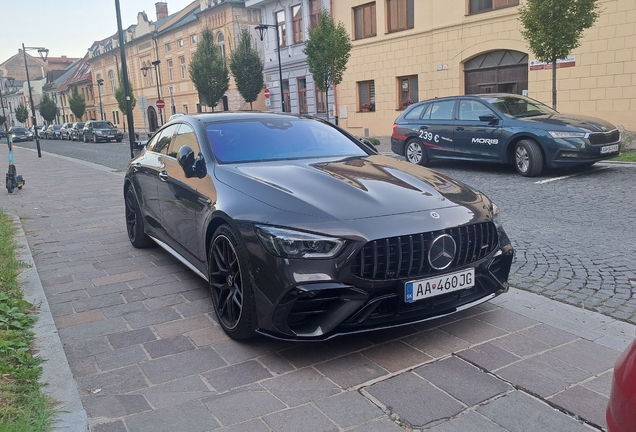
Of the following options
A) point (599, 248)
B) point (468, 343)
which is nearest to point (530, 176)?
point (599, 248)

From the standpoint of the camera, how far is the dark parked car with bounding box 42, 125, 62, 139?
5431cm

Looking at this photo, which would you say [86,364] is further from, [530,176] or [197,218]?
[530,176]

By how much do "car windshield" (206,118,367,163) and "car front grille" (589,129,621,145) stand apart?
22.1 ft

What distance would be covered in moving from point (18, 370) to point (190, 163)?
1.89 meters

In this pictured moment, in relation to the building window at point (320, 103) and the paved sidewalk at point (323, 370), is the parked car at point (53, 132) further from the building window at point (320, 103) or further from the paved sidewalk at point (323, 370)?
the paved sidewalk at point (323, 370)

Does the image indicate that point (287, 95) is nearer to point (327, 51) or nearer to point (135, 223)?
point (327, 51)

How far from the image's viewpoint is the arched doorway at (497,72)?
20.3 meters

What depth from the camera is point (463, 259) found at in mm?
3490

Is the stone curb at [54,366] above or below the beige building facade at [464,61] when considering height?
below

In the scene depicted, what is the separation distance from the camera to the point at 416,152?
43.4ft

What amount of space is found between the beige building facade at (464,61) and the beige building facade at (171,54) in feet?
38.4

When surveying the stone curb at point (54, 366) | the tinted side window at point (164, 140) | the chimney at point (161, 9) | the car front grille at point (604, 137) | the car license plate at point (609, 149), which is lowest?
the stone curb at point (54, 366)

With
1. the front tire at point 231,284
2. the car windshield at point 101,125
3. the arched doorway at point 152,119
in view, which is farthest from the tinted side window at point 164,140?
the arched doorway at point 152,119

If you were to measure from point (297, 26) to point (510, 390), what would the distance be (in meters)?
31.8
